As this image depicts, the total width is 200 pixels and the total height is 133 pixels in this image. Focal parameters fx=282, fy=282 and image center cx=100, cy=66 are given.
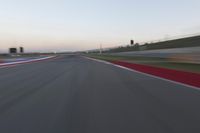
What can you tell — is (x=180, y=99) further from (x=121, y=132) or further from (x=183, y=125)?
(x=121, y=132)

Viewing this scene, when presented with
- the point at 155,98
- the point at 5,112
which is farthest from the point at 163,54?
the point at 5,112

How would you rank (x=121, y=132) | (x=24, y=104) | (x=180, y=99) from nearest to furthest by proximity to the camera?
1. (x=121, y=132)
2. (x=24, y=104)
3. (x=180, y=99)

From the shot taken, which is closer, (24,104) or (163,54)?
(24,104)

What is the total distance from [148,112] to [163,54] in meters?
32.0

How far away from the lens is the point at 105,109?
256 inches

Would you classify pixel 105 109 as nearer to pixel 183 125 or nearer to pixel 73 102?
pixel 73 102

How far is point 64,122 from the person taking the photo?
5.29 m

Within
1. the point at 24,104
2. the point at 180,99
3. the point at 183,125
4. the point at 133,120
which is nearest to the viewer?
the point at 183,125

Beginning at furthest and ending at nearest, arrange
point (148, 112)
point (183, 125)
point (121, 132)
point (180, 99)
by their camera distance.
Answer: point (180, 99) → point (148, 112) → point (183, 125) → point (121, 132)

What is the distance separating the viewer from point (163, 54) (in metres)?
37.2

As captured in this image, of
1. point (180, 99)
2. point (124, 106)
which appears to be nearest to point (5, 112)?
point (124, 106)

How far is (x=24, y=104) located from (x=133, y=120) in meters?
3.19

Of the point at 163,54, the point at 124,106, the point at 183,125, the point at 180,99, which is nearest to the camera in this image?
the point at 183,125

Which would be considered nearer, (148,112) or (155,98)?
(148,112)
